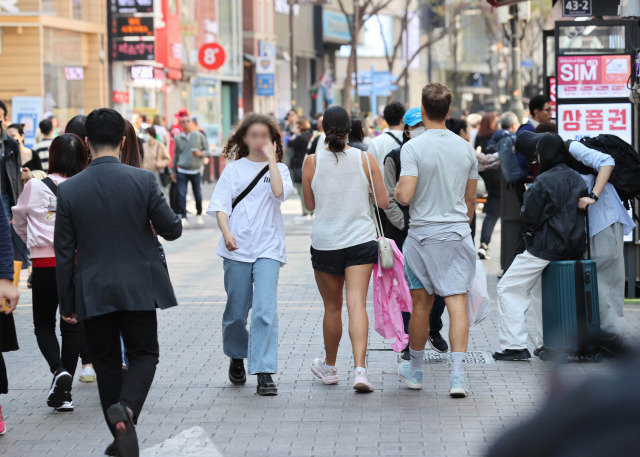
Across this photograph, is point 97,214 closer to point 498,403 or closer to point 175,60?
point 498,403

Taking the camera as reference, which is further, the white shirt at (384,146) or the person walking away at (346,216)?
the white shirt at (384,146)

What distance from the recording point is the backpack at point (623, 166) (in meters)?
8.41

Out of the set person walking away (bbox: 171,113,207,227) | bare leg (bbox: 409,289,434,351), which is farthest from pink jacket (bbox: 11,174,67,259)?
person walking away (bbox: 171,113,207,227)

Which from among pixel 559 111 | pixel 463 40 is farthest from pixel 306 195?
pixel 463 40

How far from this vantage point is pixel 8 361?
843 cm

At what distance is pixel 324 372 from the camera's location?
7.38 metres

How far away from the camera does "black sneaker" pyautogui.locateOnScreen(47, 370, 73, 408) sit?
660cm

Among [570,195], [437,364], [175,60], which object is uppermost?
[175,60]

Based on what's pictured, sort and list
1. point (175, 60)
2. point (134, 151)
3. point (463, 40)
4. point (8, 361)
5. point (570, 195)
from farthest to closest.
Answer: point (463, 40) < point (175, 60) < point (8, 361) < point (570, 195) < point (134, 151)

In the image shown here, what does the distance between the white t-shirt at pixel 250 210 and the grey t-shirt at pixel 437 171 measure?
0.78 metres

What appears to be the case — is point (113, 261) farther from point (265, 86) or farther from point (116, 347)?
point (265, 86)

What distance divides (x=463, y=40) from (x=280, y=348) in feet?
307

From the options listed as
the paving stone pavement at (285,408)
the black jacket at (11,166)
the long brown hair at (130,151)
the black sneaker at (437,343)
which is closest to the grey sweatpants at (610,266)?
the paving stone pavement at (285,408)

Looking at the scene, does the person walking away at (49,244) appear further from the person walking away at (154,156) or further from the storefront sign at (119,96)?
the storefront sign at (119,96)
